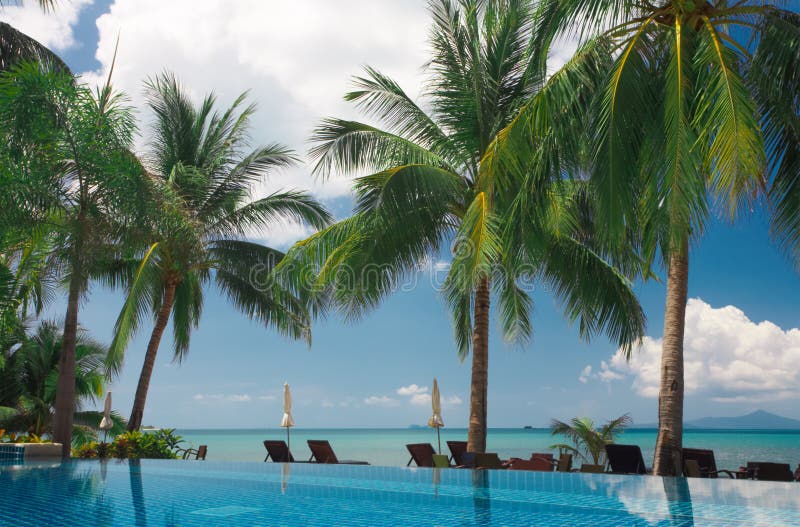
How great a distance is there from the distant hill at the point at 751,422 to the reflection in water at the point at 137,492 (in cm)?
10190

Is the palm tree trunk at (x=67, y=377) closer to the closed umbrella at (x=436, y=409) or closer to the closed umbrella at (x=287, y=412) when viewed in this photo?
→ the closed umbrella at (x=287, y=412)

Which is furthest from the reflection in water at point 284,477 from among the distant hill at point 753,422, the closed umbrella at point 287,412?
the distant hill at point 753,422

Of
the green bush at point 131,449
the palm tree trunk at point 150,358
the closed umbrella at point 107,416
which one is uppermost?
the palm tree trunk at point 150,358

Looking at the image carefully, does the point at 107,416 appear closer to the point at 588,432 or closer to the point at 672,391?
the point at 588,432

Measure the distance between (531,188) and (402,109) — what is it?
466 centimetres

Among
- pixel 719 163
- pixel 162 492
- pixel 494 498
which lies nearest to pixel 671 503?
pixel 494 498

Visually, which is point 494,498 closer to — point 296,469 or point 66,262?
point 296,469

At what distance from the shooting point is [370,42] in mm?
15273

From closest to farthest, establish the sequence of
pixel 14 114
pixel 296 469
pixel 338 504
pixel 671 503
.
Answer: pixel 671 503 < pixel 338 504 < pixel 14 114 < pixel 296 469

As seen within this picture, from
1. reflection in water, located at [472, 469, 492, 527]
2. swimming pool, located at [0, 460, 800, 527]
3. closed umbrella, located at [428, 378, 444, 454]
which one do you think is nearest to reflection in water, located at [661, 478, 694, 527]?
swimming pool, located at [0, 460, 800, 527]

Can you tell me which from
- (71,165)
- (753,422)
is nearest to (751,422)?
(753,422)

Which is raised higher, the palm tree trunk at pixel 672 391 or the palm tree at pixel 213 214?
the palm tree at pixel 213 214

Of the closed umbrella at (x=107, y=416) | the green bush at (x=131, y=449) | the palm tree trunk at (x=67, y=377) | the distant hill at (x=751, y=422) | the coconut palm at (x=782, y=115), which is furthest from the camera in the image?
the distant hill at (x=751, y=422)

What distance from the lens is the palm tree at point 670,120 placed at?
746 centimetres
